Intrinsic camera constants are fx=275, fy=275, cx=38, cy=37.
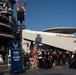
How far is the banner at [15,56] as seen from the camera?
18683 mm

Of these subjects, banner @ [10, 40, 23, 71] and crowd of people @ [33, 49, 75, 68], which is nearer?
banner @ [10, 40, 23, 71]

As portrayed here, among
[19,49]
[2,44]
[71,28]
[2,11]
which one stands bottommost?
[19,49]

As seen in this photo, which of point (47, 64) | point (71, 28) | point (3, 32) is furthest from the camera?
point (71, 28)

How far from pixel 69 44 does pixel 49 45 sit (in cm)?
344

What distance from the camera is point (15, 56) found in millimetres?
19156

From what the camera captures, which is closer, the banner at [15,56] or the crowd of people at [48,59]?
the banner at [15,56]

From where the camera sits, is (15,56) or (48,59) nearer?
(15,56)

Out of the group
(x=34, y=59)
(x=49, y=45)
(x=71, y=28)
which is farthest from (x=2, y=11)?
(x=34, y=59)

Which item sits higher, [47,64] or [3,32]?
[3,32]

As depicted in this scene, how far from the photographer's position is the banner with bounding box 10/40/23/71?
61.3ft

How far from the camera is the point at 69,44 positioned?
44125mm

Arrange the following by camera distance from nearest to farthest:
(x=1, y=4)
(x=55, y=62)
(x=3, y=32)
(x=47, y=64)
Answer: (x=47, y=64) < (x=55, y=62) < (x=3, y=32) < (x=1, y=4)

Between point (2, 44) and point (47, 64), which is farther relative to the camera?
point (2, 44)

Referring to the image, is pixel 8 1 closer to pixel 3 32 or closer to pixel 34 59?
pixel 3 32
